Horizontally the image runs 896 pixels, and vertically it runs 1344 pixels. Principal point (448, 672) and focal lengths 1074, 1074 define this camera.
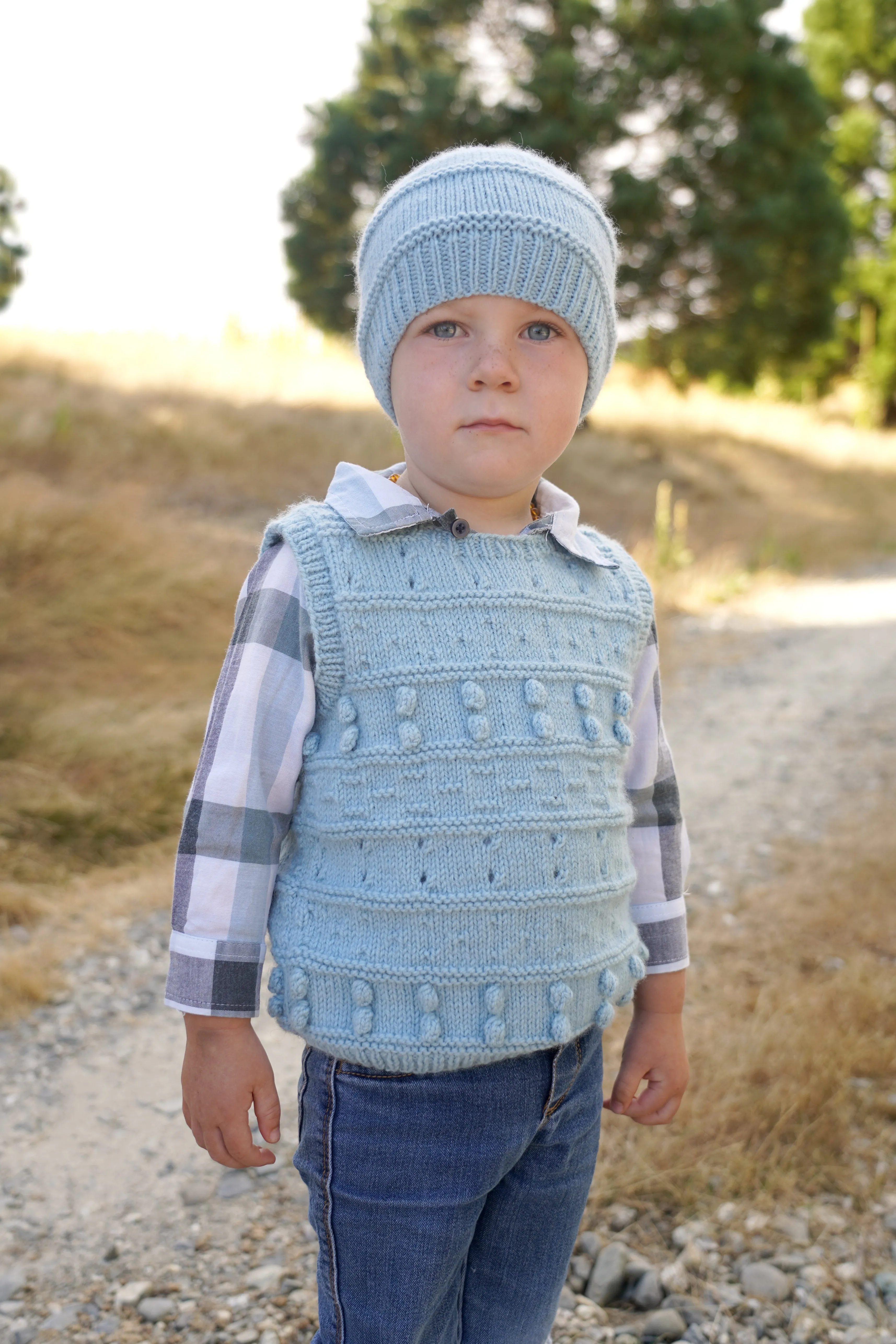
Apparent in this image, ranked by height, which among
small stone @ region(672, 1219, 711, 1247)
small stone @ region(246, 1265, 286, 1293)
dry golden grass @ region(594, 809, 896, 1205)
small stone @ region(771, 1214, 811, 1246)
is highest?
dry golden grass @ region(594, 809, 896, 1205)

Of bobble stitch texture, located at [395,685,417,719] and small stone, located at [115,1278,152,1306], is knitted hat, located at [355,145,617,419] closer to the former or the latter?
bobble stitch texture, located at [395,685,417,719]

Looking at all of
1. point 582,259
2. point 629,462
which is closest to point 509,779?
point 582,259

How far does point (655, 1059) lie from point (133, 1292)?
110cm

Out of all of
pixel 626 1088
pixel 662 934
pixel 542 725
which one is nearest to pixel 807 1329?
pixel 626 1088

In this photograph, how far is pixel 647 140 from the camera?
12164 millimetres

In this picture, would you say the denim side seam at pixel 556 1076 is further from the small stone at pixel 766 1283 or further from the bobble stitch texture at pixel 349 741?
the small stone at pixel 766 1283

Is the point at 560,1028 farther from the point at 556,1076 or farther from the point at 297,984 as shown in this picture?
the point at 297,984

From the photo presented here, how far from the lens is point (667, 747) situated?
153cm

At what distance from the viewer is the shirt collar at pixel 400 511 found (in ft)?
4.21

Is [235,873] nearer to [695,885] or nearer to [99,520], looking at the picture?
[695,885]

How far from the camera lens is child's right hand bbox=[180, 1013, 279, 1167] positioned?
48.4 inches

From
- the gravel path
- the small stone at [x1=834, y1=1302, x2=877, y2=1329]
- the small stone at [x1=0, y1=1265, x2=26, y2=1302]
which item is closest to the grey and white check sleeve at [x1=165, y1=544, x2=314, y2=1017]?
the gravel path

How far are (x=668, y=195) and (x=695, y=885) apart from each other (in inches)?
427

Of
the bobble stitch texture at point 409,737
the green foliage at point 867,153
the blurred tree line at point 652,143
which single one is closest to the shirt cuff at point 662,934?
the bobble stitch texture at point 409,737
